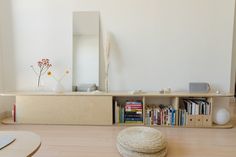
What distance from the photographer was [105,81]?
3066 mm

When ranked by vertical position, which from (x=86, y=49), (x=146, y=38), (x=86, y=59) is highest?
(x=146, y=38)

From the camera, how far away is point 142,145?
1873mm

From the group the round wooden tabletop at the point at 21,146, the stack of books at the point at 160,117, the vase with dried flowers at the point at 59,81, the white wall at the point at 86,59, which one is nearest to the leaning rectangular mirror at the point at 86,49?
the white wall at the point at 86,59

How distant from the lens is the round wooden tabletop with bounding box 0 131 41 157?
123 centimetres

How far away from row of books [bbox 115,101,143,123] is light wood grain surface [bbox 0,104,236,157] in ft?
0.50

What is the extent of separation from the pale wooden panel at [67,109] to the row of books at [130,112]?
12cm

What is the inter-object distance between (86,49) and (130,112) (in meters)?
1.15

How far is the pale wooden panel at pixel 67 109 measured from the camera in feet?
9.29

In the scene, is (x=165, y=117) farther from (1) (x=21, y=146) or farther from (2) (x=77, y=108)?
(1) (x=21, y=146)

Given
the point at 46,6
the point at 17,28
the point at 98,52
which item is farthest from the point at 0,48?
the point at 98,52

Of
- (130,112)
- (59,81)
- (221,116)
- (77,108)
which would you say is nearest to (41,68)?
(59,81)

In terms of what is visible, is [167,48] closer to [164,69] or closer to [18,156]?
[164,69]

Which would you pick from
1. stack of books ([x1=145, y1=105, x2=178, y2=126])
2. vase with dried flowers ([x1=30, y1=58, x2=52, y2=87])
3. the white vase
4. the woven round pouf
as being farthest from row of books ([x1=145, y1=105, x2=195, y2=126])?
vase with dried flowers ([x1=30, y1=58, x2=52, y2=87])

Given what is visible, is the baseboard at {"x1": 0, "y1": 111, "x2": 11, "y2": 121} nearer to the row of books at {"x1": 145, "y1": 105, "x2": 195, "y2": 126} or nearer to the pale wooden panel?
the pale wooden panel
